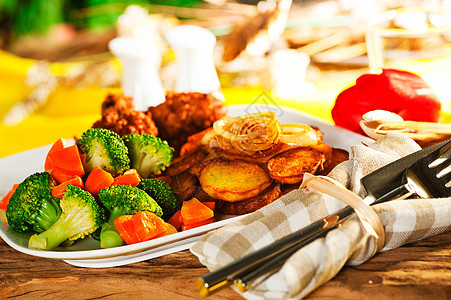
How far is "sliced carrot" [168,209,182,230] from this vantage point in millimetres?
1766

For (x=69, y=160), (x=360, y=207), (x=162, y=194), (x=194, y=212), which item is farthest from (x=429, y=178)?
(x=69, y=160)

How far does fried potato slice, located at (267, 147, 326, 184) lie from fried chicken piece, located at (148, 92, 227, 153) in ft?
1.97

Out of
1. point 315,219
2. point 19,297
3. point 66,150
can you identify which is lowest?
point 19,297

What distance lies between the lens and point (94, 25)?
18.2 ft

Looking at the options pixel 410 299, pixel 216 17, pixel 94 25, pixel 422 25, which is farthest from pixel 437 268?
pixel 94 25

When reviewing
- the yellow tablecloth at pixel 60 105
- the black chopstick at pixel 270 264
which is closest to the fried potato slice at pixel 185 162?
the black chopstick at pixel 270 264

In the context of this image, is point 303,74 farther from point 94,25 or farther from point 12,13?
point 12,13

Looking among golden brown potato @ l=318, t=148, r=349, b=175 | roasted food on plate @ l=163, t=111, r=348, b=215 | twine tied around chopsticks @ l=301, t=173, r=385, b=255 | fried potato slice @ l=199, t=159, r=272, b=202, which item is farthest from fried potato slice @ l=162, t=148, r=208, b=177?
twine tied around chopsticks @ l=301, t=173, r=385, b=255

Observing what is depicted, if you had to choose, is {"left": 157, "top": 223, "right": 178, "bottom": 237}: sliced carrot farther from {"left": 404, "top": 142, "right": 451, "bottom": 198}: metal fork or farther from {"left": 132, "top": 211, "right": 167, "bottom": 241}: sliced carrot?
{"left": 404, "top": 142, "right": 451, "bottom": 198}: metal fork

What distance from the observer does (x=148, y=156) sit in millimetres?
1998

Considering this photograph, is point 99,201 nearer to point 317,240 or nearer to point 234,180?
point 234,180

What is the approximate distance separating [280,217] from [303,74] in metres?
2.54

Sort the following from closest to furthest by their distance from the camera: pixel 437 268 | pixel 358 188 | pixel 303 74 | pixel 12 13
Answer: pixel 437 268, pixel 358 188, pixel 303 74, pixel 12 13

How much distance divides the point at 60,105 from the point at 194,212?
8.80ft
